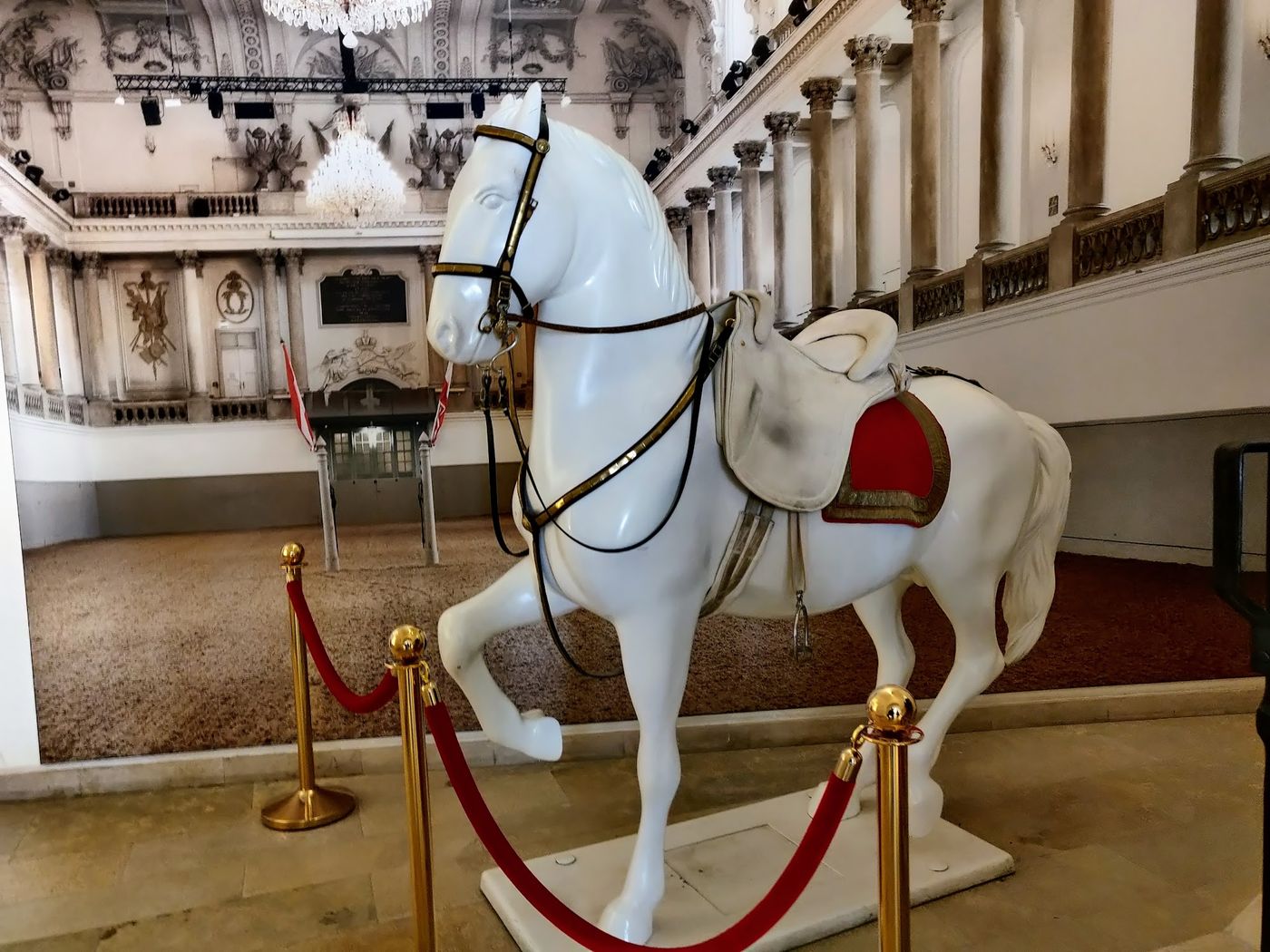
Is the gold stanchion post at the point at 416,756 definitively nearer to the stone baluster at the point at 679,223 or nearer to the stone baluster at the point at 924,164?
the stone baluster at the point at 679,223

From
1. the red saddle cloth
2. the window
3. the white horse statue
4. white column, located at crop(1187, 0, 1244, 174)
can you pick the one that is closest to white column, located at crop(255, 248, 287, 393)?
the window

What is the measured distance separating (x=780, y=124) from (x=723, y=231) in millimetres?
1497

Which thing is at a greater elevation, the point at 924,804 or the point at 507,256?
the point at 507,256

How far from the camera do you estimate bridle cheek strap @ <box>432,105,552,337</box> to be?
167cm

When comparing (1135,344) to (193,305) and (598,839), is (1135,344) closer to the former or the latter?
(598,839)

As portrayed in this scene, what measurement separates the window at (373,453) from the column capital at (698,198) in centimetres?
217

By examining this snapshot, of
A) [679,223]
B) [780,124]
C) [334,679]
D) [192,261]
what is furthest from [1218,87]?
[192,261]

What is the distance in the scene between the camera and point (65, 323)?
3.69 m

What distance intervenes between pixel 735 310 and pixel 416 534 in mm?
2789

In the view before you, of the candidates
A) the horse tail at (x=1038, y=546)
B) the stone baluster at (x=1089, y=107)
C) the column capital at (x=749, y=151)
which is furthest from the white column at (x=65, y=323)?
the stone baluster at (x=1089, y=107)

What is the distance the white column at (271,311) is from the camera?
4.09 metres

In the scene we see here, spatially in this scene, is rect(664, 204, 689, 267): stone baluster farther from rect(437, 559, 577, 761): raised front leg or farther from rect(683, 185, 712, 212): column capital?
rect(437, 559, 577, 761): raised front leg

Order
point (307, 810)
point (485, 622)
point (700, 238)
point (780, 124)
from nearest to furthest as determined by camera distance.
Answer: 1. point (485, 622)
2. point (307, 810)
3. point (700, 238)
4. point (780, 124)

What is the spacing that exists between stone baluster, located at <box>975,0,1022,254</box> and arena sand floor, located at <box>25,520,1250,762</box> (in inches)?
141
